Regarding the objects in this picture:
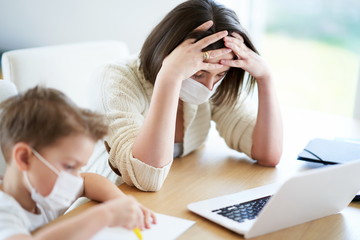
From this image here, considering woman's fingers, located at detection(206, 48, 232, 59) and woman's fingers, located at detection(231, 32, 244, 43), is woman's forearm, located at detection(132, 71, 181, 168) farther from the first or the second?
woman's fingers, located at detection(231, 32, 244, 43)

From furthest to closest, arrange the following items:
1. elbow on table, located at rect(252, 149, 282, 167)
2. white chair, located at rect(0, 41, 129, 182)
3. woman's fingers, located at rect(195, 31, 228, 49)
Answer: white chair, located at rect(0, 41, 129, 182) < elbow on table, located at rect(252, 149, 282, 167) < woman's fingers, located at rect(195, 31, 228, 49)

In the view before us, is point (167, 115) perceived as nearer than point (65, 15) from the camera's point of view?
Yes

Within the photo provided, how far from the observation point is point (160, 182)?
52.5 inches

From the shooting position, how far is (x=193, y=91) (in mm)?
1522

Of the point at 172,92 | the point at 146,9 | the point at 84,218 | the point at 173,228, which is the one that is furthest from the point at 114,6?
the point at 84,218

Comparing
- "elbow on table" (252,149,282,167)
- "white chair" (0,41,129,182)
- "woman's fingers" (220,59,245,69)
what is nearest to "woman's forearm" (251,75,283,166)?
"elbow on table" (252,149,282,167)

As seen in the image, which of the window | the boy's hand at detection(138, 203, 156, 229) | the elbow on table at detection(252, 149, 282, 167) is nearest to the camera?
the boy's hand at detection(138, 203, 156, 229)

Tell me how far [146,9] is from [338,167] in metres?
1.72

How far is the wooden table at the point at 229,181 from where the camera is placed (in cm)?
112

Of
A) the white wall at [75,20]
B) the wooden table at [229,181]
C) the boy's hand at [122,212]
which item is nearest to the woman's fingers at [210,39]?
the wooden table at [229,181]

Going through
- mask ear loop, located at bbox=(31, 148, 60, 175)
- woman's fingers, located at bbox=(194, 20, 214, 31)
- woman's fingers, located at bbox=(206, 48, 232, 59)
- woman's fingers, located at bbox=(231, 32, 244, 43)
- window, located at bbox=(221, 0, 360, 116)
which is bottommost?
window, located at bbox=(221, 0, 360, 116)

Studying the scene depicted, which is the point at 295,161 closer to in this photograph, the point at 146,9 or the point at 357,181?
the point at 357,181

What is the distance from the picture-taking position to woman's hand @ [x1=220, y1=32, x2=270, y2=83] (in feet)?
4.80

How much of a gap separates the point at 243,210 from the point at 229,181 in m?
0.23
